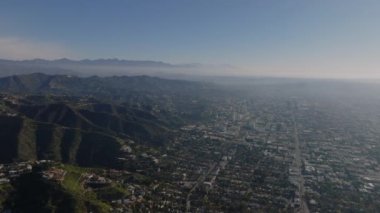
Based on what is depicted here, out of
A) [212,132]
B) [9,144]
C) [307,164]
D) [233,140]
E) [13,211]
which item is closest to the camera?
[13,211]

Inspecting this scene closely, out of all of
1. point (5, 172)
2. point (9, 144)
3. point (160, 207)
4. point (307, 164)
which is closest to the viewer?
point (160, 207)

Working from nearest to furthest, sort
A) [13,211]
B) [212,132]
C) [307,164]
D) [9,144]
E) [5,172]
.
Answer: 1. [13,211]
2. [5,172]
3. [9,144]
4. [307,164]
5. [212,132]

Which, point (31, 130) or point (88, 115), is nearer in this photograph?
point (31, 130)

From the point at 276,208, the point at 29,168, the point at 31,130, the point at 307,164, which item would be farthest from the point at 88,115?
the point at 276,208

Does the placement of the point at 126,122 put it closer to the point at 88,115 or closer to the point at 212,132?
the point at 88,115

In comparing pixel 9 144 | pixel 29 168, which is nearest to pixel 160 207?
pixel 29 168

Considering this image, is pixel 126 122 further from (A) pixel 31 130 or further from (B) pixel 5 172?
(B) pixel 5 172

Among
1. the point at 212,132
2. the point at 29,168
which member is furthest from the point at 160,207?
the point at 212,132

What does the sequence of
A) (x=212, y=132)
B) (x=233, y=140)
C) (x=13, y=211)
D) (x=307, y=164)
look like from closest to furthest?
(x=13, y=211) → (x=307, y=164) → (x=233, y=140) → (x=212, y=132)

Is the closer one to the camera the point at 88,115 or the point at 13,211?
the point at 13,211
